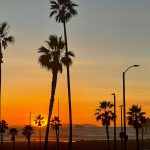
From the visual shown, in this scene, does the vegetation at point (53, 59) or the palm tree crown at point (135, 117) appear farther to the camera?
the palm tree crown at point (135, 117)

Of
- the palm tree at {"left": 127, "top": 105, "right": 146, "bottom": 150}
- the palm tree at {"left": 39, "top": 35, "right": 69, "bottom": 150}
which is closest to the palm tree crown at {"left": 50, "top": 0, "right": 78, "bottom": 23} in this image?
the palm tree at {"left": 39, "top": 35, "right": 69, "bottom": 150}

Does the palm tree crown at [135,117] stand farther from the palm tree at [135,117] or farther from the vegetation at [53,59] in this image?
the vegetation at [53,59]

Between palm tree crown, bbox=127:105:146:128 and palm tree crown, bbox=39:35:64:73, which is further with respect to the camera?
palm tree crown, bbox=127:105:146:128

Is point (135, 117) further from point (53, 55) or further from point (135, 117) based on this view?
point (53, 55)

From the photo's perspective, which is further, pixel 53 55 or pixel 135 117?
pixel 135 117

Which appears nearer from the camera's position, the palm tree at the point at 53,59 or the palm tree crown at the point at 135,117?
the palm tree at the point at 53,59

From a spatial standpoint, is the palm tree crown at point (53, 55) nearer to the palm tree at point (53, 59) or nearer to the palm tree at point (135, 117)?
the palm tree at point (53, 59)

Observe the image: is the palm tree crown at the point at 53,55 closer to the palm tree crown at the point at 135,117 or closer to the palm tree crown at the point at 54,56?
the palm tree crown at the point at 54,56

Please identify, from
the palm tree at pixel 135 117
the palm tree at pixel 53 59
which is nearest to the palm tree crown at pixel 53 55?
the palm tree at pixel 53 59

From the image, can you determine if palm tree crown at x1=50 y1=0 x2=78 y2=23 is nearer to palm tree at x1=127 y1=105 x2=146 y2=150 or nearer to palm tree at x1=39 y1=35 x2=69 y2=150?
palm tree at x1=39 y1=35 x2=69 y2=150

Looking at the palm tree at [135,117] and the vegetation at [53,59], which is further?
the palm tree at [135,117]

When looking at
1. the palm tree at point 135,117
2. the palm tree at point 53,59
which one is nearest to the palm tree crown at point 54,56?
the palm tree at point 53,59

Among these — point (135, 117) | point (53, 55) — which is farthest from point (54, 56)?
point (135, 117)

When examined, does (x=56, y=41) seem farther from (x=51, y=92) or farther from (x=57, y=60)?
(x=51, y=92)
